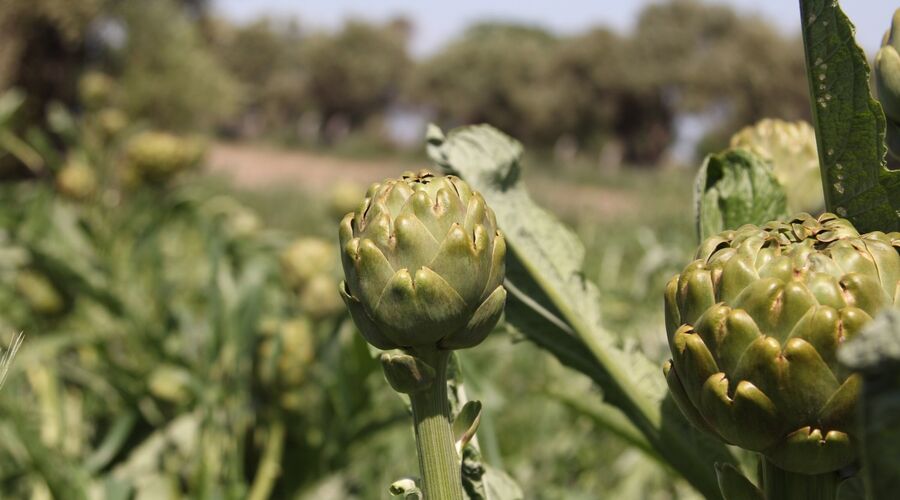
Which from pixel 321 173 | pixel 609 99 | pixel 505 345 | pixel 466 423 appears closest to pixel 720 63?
pixel 609 99

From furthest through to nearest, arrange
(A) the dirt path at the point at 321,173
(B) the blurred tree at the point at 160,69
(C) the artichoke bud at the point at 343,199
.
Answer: (A) the dirt path at the point at 321,173
(B) the blurred tree at the point at 160,69
(C) the artichoke bud at the point at 343,199

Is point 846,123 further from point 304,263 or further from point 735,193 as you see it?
point 304,263

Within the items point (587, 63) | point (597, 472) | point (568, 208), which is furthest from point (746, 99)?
point (597, 472)

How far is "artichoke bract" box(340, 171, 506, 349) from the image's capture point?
278mm

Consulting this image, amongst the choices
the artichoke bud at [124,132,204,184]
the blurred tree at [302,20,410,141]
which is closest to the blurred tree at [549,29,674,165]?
the blurred tree at [302,20,410,141]

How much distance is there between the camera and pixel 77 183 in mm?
1399

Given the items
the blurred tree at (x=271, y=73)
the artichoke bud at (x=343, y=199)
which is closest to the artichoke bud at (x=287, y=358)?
the artichoke bud at (x=343, y=199)

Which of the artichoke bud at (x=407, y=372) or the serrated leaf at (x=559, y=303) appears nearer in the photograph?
the artichoke bud at (x=407, y=372)

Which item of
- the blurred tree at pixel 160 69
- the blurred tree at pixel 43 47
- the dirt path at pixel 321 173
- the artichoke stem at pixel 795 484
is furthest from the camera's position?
the dirt path at pixel 321 173

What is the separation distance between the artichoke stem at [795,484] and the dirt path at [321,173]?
489 cm

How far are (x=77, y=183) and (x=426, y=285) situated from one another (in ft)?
4.20

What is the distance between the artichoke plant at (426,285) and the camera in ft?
0.92

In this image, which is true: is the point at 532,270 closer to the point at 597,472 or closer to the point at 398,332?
the point at 398,332

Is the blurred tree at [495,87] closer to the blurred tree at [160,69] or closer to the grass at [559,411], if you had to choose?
the blurred tree at [160,69]
